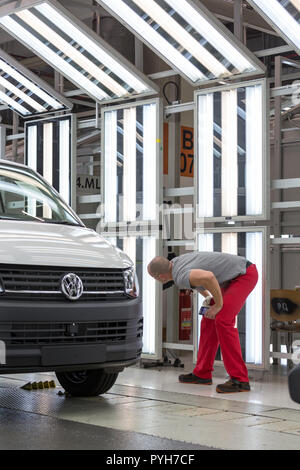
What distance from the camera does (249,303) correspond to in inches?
352

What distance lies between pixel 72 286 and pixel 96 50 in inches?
183

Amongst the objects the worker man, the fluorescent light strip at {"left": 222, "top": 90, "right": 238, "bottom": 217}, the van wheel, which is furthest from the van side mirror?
the fluorescent light strip at {"left": 222, "top": 90, "right": 238, "bottom": 217}

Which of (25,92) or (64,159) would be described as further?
(25,92)

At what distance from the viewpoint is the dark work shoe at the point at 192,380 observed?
8484mm

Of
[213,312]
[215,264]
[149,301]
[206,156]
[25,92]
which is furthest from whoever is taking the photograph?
[25,92]

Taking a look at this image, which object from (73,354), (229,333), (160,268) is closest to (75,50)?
(160,268)

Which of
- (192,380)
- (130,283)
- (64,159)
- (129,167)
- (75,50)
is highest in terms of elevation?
(75,50)

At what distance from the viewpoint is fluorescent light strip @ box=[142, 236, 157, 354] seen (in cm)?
984

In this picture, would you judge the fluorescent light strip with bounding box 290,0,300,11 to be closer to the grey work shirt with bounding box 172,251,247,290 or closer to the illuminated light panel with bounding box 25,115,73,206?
the grey work shirt with bounding box 172,251,247,290

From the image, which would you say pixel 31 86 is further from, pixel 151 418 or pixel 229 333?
pixel 151 418

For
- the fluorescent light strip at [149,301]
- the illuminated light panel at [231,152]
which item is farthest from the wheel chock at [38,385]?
the illuminated light panel at [231,152]

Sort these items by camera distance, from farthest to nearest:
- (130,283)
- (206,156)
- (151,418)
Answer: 1. (206,156)
2. (130,283)
3. (151,418)

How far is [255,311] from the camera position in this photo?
349 inches

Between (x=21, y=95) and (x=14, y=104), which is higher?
(x=21, y=95)
